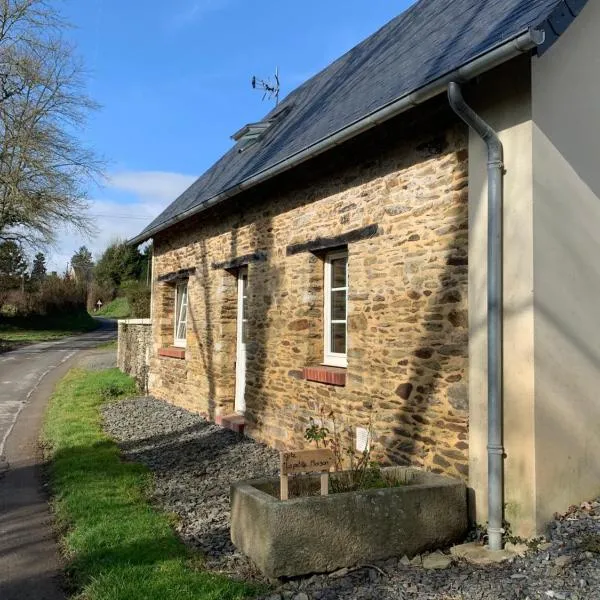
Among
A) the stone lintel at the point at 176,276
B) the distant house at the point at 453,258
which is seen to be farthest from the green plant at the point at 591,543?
the stone lintel at the point at 176,276

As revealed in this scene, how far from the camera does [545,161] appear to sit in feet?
15.2

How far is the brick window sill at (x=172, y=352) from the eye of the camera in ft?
38.4

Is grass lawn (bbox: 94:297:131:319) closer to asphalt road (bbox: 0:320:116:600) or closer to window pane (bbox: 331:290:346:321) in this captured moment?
asphalt road (bbox: 0:320:116:600)

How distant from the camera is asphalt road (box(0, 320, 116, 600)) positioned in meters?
4.30

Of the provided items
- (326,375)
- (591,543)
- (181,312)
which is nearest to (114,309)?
(181,312)

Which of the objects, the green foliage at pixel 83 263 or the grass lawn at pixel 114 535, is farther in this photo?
the green foliage at pixel 83 263

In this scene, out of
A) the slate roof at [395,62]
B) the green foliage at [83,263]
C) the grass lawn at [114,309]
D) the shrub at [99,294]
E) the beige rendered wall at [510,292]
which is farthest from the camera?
the green foliage at [83,263]

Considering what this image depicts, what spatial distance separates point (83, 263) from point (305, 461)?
243 ft

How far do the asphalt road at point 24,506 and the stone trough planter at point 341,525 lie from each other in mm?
1361

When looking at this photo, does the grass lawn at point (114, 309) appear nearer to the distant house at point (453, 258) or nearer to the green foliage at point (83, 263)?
→ the green foliage at point (83, 263)

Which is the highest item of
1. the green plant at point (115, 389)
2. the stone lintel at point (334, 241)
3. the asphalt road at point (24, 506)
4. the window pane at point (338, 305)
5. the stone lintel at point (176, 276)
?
the stone lintel at point (334, 241)

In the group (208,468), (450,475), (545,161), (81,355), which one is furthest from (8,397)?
(545,161)

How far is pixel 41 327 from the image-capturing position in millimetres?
38344

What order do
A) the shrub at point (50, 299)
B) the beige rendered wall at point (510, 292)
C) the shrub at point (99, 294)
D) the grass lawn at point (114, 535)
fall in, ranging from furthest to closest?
the shrub at point (99, 294) < the shrub at point (50, 299) < the beige rendered wall at point (510, 292) < the grass lawn at point (114, 535)
